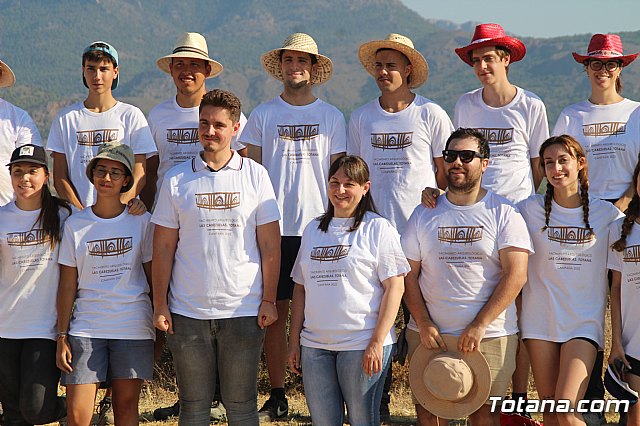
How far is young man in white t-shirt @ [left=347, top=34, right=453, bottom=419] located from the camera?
6.65 metres

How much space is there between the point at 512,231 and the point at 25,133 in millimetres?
3890

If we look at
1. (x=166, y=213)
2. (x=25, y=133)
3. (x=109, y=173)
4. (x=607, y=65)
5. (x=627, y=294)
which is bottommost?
(x=627, y=294)

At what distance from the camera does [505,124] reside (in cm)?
661

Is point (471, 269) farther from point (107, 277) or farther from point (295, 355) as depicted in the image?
point (107, 277)

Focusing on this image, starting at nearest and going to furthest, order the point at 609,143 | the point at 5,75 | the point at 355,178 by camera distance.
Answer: the point at 355,178
the point at 609,143
the point at 5,75

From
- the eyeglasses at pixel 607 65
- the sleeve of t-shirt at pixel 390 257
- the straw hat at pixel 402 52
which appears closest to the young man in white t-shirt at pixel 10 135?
the straw hat at pixel 402 52

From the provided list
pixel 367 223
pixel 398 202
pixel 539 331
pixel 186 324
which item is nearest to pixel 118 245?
pixel 186 324

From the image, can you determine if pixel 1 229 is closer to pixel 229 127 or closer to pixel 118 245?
pixel 118 245

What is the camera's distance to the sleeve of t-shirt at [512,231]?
18.2ft

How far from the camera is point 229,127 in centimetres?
567

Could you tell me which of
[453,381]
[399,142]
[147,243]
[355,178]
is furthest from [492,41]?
[147,243]

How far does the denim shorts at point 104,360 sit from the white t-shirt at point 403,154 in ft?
7.14

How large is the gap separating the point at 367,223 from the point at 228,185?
3.10 feet

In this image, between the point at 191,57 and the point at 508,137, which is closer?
the point at 508,137
